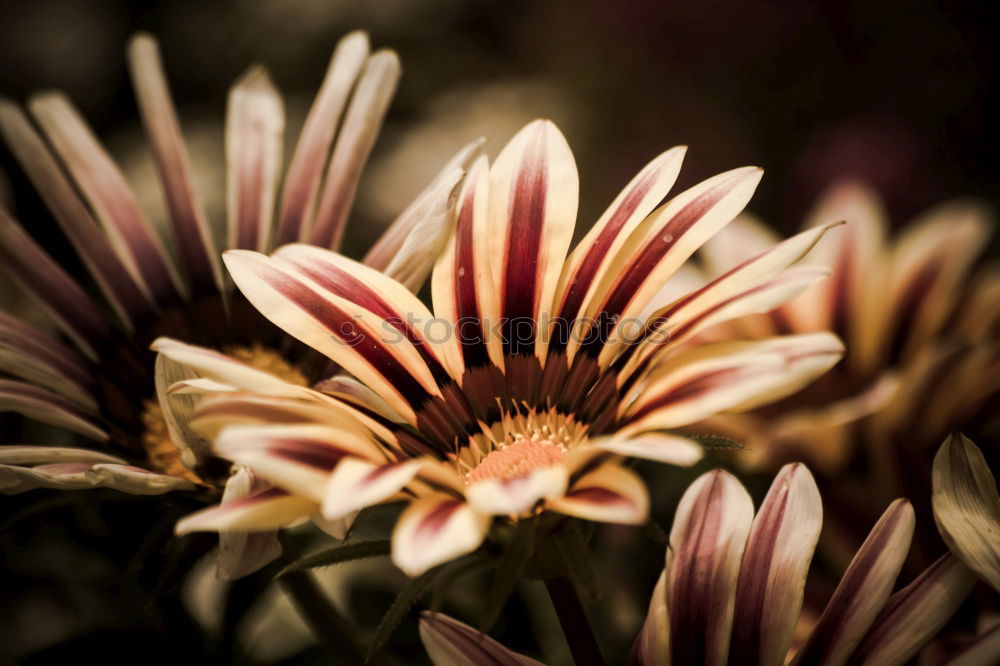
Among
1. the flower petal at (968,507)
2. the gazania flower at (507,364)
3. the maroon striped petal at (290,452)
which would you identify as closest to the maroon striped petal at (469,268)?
the gazania flower at (507,364)

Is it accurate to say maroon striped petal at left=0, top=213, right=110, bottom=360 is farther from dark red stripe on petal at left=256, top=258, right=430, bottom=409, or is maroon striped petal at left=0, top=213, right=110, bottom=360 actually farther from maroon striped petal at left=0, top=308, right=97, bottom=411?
dark red stripe on petal at left=256, top=258, right=430, bottom=409

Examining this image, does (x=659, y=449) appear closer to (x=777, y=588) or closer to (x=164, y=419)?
(x=777, y=588)

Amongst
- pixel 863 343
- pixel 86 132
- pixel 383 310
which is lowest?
pixel 863 343

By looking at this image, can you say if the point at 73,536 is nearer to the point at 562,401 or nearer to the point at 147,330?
the point at 147,330

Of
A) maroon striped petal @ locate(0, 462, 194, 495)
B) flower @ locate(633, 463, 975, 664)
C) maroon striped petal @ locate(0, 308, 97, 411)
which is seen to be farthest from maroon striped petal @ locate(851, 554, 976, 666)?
maroon striped petal @ locate(0, 308, 97, 411)


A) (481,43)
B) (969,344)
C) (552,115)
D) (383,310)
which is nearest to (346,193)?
(383,310)

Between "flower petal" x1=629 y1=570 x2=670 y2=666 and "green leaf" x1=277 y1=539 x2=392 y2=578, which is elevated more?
"green leaf" x1=277 y1=539 x2=392 y2=578

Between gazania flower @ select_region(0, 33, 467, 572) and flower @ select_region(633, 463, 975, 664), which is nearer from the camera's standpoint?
flower @ select_region(633, 463, 975, 664)

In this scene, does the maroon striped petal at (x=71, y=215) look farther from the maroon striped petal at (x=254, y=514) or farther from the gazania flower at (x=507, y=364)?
the maroon striped petal at (x=254, y=514)
